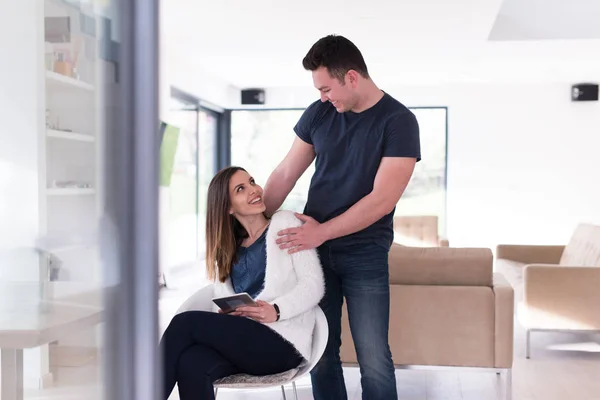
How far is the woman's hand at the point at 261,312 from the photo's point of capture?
2.32m

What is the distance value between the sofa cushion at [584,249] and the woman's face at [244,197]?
130 inches

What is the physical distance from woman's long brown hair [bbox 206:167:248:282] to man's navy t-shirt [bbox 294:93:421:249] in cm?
26

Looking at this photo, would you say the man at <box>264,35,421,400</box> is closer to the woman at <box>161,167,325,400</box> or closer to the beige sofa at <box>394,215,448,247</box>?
the woman at <box>161,167,325,400</box>

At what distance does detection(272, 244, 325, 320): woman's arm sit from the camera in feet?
7.73

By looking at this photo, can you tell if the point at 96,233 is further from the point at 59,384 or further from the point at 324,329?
the point at 324,329

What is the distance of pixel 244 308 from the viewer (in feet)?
7.70

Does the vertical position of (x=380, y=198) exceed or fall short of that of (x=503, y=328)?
it exceeds it

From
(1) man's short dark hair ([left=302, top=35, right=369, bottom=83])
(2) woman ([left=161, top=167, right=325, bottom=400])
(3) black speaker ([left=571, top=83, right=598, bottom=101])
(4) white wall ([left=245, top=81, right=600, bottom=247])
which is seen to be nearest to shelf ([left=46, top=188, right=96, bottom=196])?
→ (2) woman ([left=161, top=167, right=325, bottom=400])

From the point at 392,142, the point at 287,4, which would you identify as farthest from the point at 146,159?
the point at 287,4

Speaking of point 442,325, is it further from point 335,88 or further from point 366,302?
point 335,88

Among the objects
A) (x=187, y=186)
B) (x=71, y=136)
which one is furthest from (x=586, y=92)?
(x=71, y=136)

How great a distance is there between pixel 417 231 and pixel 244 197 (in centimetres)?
593

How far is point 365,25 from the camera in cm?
655

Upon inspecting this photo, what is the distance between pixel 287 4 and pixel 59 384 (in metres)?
5.00
